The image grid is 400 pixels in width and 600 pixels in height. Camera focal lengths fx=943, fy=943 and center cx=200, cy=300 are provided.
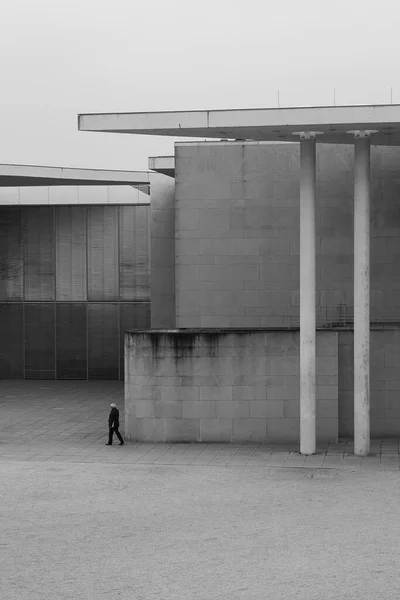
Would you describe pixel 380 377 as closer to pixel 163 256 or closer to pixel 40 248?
pixel 163 256

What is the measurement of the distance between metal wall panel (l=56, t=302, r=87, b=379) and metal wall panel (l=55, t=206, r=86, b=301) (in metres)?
0.93

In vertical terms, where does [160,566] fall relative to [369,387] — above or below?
below

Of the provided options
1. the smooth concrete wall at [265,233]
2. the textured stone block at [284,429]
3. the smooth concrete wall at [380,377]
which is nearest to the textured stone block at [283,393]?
the textured stone block at [284,429]

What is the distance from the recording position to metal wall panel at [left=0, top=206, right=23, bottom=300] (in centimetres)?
4575

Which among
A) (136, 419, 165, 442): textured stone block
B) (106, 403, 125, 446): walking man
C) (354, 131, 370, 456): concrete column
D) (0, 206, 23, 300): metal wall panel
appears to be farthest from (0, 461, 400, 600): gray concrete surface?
(0, 206, 23, 300): metal wall panel

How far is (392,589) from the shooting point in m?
14.7

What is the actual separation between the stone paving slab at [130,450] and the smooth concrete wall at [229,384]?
1.74 feet

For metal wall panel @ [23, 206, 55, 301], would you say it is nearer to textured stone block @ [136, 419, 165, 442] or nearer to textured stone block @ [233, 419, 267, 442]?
textured stone block @ [136, 419, 165, 442]

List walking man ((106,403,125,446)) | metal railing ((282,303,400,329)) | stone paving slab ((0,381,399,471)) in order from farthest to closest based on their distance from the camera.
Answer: metal railing ((282,303,400,329)) < walking man ((106,403,125,446)) < stone paving slab ((0,381,399,471))

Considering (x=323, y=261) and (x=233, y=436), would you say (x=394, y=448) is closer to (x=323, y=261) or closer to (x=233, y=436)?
(x=233, y=436)

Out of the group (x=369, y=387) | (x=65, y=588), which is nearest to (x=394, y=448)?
(x=369, y=387)

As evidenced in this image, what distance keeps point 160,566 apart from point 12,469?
9496mm

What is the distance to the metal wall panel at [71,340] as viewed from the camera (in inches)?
1797

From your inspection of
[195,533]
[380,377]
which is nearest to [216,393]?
[380,377]
